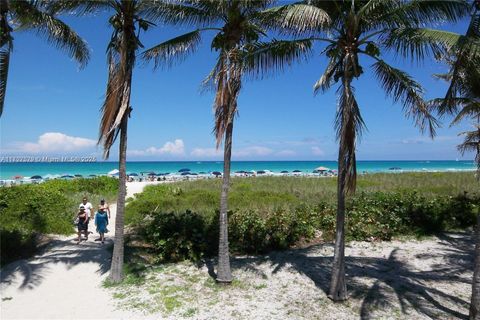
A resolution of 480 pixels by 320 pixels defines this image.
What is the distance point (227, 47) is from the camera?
8.84 metres

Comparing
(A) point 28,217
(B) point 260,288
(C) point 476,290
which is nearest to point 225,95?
(B) point 260,288

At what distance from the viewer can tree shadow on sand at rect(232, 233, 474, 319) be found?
8070mm

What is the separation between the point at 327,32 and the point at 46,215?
492 inches

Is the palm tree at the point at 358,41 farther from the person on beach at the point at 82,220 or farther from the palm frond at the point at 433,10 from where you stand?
the person on beach at the point at 82,220

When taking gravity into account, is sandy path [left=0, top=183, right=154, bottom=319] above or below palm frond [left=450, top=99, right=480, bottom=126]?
below

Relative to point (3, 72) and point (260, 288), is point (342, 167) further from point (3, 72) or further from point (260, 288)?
point (3, 72)

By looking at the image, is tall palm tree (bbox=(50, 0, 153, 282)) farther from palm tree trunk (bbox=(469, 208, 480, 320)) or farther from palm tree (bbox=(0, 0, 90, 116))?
palm tree trunk (bbox=(469, 208, 480, 320))

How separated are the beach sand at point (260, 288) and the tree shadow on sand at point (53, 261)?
1.1 inches

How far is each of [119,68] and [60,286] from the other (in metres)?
5.53

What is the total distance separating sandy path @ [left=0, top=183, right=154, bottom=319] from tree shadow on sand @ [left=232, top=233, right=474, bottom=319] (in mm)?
3683

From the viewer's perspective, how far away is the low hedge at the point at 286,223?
1137 centimetres

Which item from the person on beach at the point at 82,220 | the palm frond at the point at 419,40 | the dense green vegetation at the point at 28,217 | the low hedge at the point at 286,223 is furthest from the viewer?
the person on beach at the point at 82,220

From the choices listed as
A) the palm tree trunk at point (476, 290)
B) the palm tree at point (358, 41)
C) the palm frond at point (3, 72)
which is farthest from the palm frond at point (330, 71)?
the palm frond at point (3, 72)

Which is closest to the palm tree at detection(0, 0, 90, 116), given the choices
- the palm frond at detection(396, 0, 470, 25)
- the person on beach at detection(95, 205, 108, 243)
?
the person on beach at detection(95, 205, 108, 243)
